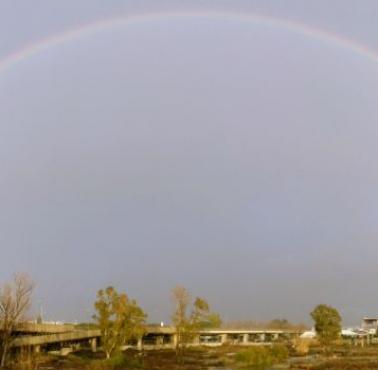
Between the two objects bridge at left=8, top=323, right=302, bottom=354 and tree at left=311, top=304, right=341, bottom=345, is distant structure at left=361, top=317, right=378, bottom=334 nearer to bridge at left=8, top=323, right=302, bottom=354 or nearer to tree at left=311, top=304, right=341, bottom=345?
bridge at left=8, top=323, right=302, bottom=354

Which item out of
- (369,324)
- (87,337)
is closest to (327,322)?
(87,337)

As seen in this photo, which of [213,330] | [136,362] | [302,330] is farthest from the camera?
[302,330]

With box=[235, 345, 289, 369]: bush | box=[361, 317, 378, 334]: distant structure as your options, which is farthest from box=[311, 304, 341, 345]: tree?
box=[361, 317, 378, 334]: distant structure

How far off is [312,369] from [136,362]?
20.4 m

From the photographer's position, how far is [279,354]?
73.9 metres

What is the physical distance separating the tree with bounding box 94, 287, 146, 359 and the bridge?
7025 mm

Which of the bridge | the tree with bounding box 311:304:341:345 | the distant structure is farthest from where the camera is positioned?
the distant structure

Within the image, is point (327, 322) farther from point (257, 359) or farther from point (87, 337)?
point (87, 337)

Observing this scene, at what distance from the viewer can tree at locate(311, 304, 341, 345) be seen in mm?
82125

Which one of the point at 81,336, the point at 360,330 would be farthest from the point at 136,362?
the point at 360,330

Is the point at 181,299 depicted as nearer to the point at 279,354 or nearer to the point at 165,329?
the point at 279,354

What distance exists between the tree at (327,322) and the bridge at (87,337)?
17640 mm

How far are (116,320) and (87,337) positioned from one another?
Answer: 22.3m

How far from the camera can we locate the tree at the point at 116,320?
237ft
